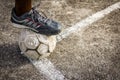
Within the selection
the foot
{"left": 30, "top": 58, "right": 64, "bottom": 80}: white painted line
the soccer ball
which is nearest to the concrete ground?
{"left": 30, "top": 58, "right": 64, "bottom": 80}: white painted line

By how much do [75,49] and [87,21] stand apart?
802 millimetres

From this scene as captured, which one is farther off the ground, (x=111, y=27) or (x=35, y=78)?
A: (x=111, y=27)

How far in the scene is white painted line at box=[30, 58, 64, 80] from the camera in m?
2.86

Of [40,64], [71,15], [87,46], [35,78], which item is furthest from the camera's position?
[71,15]

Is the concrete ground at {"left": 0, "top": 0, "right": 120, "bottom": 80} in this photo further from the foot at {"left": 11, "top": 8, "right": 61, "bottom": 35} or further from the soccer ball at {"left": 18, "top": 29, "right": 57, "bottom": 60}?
the foot at {"left": 11, "top": 8, "right": 61, "bottom": 35}

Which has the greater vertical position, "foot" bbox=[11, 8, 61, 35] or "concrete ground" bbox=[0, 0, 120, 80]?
"foot" bbox=[11, 8, 61, 35]

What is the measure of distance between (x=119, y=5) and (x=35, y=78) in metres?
2.41

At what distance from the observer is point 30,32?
2953 millimetres

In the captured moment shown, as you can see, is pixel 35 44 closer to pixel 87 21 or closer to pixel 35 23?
pixel 35 23

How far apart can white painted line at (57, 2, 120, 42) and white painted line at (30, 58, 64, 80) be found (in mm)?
554

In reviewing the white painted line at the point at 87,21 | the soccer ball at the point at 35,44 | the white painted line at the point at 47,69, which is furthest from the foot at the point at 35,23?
the white painted line at the point at 87,21

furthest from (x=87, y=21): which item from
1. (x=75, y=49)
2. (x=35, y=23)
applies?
(x=35, y=23)

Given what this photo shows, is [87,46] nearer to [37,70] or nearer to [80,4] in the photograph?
[37,70]

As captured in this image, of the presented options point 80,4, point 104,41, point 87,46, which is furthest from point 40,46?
point 80,4
